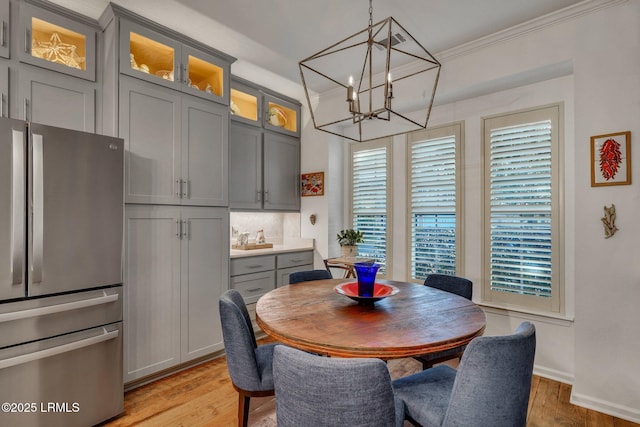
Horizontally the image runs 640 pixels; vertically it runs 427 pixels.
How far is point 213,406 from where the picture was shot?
7.43 ft

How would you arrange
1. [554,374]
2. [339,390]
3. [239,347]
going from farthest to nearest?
[554,374], [239,347], [339,390]

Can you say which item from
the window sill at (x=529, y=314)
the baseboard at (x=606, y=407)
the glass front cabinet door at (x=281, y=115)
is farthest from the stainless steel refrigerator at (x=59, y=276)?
the baseboard at (x=606, y=407)

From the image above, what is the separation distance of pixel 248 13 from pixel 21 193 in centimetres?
191

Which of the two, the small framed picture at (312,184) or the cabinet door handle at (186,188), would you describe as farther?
the small framed picture at (312,184)

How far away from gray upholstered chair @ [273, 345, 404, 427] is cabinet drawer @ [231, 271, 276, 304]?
2.34 meters

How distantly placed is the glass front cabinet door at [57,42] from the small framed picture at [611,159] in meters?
3.68

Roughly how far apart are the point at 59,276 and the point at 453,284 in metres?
2.54

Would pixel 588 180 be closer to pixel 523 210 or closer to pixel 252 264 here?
pixel 523 210

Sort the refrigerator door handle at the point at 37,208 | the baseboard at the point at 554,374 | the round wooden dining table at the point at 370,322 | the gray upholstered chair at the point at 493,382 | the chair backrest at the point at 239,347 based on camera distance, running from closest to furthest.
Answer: the gray upholstered chair at the point at 493,382, the round wooden dining table at the point at 370,322, the chair backrest at the point at 239,347, the refrigerator door handle at the point at 37,208, the baseboard at the point at 554,374

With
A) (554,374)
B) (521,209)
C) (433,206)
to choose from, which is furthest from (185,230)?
(554,374)

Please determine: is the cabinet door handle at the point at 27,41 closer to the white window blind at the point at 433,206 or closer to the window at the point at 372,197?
the window at the point at 372,197

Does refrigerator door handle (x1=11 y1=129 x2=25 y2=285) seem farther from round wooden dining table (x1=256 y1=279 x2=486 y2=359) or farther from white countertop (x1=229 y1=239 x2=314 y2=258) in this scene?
white countertop (x1=229 y1=239 x2=314 y2=258)

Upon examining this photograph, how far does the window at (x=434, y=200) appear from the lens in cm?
322

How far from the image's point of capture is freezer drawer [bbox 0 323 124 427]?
174cm
